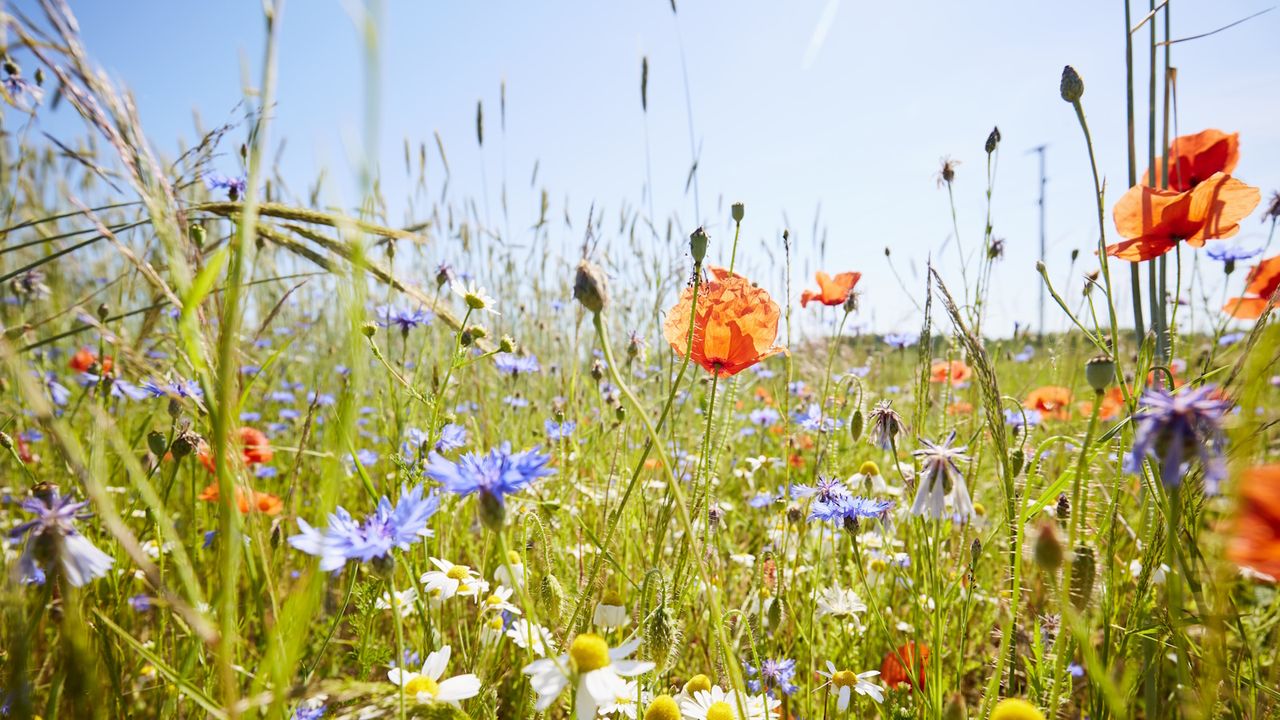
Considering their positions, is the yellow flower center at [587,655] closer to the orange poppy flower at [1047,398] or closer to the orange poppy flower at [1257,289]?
the orange poppy flower at [1257,289]

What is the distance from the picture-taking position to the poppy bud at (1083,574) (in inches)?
26.7

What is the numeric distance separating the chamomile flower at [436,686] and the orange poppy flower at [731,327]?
1.73ft

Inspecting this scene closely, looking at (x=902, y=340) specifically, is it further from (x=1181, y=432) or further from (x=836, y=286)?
(x=1181, y=432)

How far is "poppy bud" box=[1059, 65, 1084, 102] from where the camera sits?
929 millimetres

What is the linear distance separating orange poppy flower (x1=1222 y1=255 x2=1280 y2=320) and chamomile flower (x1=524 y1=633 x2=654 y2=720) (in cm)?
120

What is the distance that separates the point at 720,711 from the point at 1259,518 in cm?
69

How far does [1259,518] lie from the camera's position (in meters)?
0.46

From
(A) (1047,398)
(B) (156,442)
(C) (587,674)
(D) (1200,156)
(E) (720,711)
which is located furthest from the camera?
(A) (1047,398)

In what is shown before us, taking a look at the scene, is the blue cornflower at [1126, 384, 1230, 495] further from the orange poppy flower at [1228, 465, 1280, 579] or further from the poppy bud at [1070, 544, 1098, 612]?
the poppy bud at [1070, 544, 1098, 612]

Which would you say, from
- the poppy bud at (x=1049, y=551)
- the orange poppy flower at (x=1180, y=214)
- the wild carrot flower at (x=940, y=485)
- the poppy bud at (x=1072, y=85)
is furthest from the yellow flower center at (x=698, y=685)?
the poppy bud at (x=1072, y=85)

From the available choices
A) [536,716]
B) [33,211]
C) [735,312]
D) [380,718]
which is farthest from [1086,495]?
[33,211]

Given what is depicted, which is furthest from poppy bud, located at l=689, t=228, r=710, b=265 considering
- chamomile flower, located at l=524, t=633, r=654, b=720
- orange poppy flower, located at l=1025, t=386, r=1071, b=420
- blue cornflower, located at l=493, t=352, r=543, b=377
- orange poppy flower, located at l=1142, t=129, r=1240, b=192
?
orange poppy flower, located at l=1025, t=386, r=1071, b=420

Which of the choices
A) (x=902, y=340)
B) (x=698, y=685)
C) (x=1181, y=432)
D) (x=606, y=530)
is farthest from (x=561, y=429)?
(x=902, y=340)

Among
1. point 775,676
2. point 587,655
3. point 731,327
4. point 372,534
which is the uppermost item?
point 731,327
